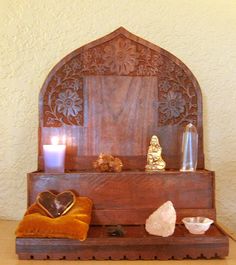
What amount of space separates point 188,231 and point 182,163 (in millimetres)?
208

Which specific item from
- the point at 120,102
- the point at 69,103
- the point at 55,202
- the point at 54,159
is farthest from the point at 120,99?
the point at 55,202

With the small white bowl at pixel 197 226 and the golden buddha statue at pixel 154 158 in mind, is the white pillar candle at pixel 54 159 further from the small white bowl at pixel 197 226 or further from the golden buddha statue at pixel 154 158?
the small white bowl at pixel 197 226

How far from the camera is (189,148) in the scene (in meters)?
1.02

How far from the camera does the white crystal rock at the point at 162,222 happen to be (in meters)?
0.82

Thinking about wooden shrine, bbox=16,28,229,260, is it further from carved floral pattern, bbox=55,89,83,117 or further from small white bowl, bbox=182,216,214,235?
small white bowl, bbox=182,216,214,235

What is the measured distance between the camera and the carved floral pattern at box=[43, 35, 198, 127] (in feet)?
3.58

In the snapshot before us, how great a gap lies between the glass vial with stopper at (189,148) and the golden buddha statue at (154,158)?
6 cm

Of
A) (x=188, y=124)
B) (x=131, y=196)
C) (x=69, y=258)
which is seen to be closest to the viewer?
(x=69, y=258)

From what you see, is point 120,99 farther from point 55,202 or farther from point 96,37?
point 55,202

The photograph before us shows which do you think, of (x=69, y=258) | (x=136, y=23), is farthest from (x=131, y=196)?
(x=136, y=23)

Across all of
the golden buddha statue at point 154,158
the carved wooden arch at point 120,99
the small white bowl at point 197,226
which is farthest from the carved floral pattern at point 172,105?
the small white bowl at point 197,226

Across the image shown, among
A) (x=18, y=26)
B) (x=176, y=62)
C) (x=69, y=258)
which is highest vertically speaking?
(x=18, y=26)

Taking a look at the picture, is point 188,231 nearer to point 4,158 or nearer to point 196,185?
point 196,185

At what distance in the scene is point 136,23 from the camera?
1.15m
